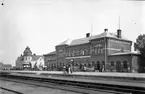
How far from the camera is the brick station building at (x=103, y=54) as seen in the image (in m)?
39.0

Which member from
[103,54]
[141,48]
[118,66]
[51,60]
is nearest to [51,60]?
[51,60]

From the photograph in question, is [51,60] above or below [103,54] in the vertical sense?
below

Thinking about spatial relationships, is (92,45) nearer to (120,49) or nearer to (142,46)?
(120,49)

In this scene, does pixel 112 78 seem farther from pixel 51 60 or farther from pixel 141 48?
pixel 51 60

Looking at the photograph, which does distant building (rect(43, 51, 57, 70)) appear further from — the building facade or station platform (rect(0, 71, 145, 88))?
station platform (rect(0, 71, 145, 88))

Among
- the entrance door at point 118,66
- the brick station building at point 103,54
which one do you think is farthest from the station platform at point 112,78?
the entrance door at point 118,66

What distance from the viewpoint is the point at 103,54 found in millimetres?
43938

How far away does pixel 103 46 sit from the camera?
1743 inches

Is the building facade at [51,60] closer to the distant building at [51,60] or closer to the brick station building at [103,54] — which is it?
the distant building at [51,60]

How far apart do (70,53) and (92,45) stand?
1032cm

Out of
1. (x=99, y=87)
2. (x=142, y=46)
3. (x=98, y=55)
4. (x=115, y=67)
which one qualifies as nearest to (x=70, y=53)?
(x=98, y=55)

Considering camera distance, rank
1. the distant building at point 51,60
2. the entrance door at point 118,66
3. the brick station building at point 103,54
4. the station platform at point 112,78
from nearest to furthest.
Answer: the station platform at point 112,78, the brick station building at point 103,54, the entrance door at point 118,66, the distant building at point 51,60

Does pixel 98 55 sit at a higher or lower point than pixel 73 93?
higher

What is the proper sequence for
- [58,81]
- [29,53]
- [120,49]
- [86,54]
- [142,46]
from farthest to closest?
[29,53], [86,54], [120,49], [142,46], [58,81]
